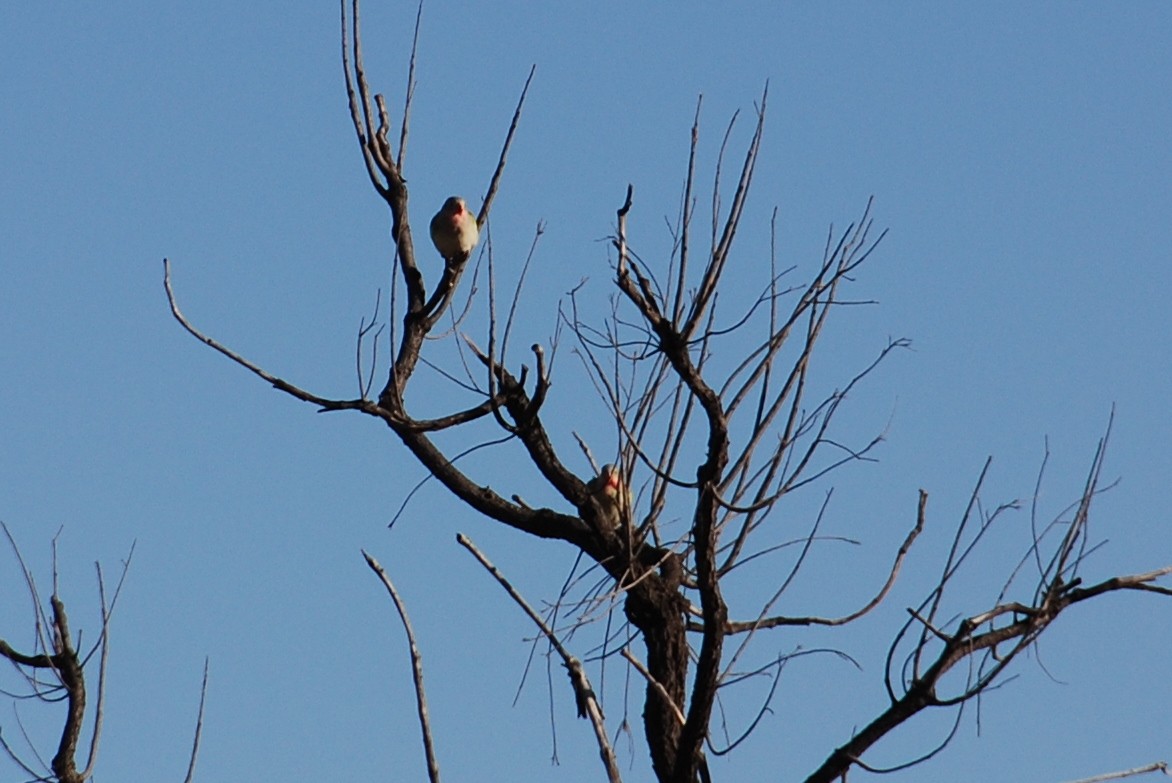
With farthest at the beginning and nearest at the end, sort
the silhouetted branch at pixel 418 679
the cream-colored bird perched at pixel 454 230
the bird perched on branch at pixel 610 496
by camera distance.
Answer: the cream-colored bird perched at pixel 454 230
the bird perched on branch at pixel 610 496
the silhouetted branch at pixel 418 679

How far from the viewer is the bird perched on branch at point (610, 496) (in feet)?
14.6

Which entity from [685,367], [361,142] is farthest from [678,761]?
[361,142]

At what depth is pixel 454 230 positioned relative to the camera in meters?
6.84

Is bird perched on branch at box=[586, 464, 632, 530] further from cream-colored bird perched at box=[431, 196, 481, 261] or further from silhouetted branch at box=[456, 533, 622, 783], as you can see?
cream-colored bird perched at box=[431, 196, 481, 261]

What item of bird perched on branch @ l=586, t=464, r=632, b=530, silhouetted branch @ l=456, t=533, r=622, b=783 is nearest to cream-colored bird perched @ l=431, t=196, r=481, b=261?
bird perched on branch @ l=586, t=464, r=632, b=530

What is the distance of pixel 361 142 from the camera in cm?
478

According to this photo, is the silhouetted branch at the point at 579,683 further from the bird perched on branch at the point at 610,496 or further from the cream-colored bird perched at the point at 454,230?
the cream-colored bird perched at the point at 454,230

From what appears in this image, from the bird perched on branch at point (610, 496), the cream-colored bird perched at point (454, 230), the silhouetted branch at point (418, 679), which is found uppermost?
the cream-colored bird perched at point (454, 230)

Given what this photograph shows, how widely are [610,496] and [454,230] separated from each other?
238 cm

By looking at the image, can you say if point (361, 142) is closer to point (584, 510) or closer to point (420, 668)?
point (584, 510)

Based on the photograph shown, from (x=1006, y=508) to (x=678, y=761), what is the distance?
2.79ft

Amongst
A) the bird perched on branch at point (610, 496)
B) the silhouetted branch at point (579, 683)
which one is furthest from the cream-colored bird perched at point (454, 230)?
the silhouetted branch at point (579, 683)

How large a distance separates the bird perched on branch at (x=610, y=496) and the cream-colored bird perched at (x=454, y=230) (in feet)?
→ 7.09

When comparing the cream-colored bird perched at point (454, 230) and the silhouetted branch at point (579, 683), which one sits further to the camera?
the cream-colored bird perched at point (454, 230)
